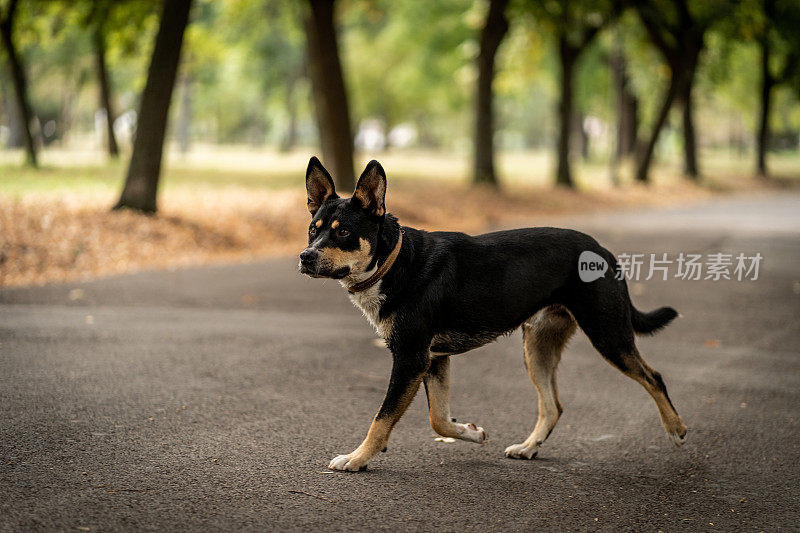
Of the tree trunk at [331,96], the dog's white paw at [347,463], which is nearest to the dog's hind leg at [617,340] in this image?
the dog's white paw at [347,463]

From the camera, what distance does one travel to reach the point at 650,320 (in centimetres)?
518

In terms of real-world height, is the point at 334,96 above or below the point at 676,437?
above

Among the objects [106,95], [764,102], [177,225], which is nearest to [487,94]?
[177,225]

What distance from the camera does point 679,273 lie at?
12.7 metres

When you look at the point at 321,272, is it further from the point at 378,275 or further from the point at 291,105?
the point at 291,105

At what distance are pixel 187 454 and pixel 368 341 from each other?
3.43 meters

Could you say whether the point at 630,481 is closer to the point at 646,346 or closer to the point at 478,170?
the point at 646,346

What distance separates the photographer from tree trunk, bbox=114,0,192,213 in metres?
14.8

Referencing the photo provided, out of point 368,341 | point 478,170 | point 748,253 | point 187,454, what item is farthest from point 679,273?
point 478,170

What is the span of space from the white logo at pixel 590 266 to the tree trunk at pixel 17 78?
21825mm

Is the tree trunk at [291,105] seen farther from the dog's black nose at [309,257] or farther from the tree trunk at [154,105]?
the dog's black nose at [309,257]

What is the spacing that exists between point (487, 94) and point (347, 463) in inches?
814

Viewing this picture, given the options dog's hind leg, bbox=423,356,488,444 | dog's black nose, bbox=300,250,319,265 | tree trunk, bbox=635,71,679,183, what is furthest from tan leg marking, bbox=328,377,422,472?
tree trunk, bbox=635,71,679,183

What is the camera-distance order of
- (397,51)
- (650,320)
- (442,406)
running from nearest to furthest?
1. (442,406)
2. (650,320)
3. (397,51)
